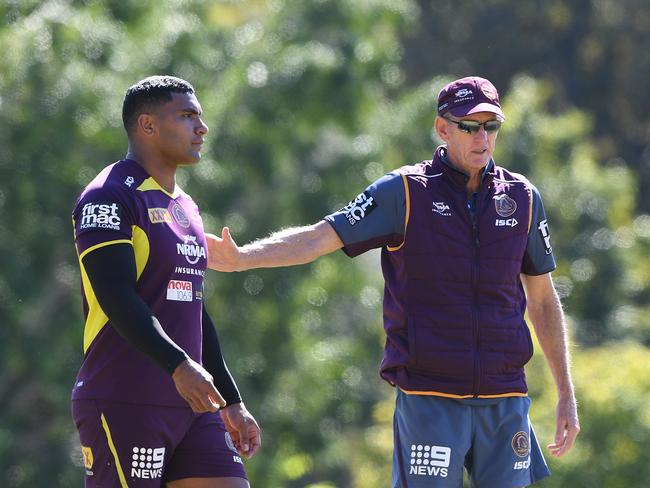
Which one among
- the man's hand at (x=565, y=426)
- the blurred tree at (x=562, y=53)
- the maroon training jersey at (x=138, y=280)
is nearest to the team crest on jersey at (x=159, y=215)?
the maroon training jersey at (x=138, y=280)

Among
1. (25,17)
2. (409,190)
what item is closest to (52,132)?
(25,17)

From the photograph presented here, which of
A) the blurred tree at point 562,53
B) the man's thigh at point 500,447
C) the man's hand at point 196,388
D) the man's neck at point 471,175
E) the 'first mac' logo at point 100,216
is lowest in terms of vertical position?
the man's thigh at point 500,447

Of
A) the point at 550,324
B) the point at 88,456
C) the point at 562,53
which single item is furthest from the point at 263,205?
the point at 562,53

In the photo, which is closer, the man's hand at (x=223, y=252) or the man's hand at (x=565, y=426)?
the man's hand at (x=223, y=252)

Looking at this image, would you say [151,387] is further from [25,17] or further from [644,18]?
[644,18]

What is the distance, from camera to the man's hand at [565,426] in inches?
250

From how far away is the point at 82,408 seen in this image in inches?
217

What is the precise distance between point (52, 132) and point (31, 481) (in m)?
4.34

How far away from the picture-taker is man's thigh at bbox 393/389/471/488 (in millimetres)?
6035

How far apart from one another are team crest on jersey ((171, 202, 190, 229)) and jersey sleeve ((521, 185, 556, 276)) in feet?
5.17

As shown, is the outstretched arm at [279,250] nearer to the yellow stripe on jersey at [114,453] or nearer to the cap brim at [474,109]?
the cap brim at [474,109]

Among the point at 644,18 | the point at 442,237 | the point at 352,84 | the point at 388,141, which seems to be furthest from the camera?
the point at 644,18

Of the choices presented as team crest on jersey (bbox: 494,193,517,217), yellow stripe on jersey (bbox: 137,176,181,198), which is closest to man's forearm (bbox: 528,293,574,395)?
team crest on jersey (bbox: 494,193,517,217)

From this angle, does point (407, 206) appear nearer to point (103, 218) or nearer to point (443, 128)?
point (443, 128)
